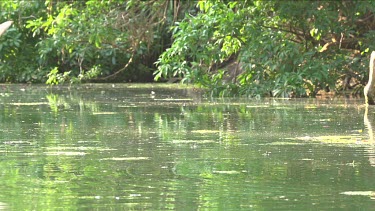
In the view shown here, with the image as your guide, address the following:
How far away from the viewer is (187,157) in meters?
7.54

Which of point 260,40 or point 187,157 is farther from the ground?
point 260,40

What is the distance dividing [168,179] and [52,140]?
270cm

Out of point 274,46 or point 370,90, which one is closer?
point 370,90

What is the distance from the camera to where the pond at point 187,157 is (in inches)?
220

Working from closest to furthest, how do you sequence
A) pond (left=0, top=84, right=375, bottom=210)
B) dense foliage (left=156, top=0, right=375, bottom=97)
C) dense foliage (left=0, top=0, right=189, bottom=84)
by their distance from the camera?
pond (left=0, top=84, right=375, bottom=210)
dense foliage (left=156, top=0, right=375, bottom=97)
dense foliage (left=0, top=0, right=189, bottom=84)

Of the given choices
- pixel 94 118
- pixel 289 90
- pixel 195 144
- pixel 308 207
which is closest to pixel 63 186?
pixel 308 207

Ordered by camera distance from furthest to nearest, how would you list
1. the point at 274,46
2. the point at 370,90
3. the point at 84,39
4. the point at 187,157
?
the point at 84,39 < the point at 274,46 < the point at 370,90 < the point at 187,157

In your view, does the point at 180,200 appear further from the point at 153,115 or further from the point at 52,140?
the point at 153,115

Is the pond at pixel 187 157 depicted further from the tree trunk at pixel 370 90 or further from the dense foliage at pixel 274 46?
the dense foliage at pixel 274 46

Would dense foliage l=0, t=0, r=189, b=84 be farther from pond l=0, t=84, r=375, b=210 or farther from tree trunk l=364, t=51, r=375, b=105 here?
tree trunk l=364, t=51, r=375, b=105

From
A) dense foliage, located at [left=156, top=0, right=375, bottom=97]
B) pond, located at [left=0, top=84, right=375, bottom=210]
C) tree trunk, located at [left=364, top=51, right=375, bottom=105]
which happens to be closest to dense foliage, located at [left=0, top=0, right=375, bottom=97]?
dense foliage, located at [left=156, top=0, right=375, bottom=97]

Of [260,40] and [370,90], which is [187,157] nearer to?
[370,90]

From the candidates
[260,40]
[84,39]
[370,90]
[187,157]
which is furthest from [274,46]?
[187,157]

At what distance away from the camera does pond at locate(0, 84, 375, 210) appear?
5.58 m
